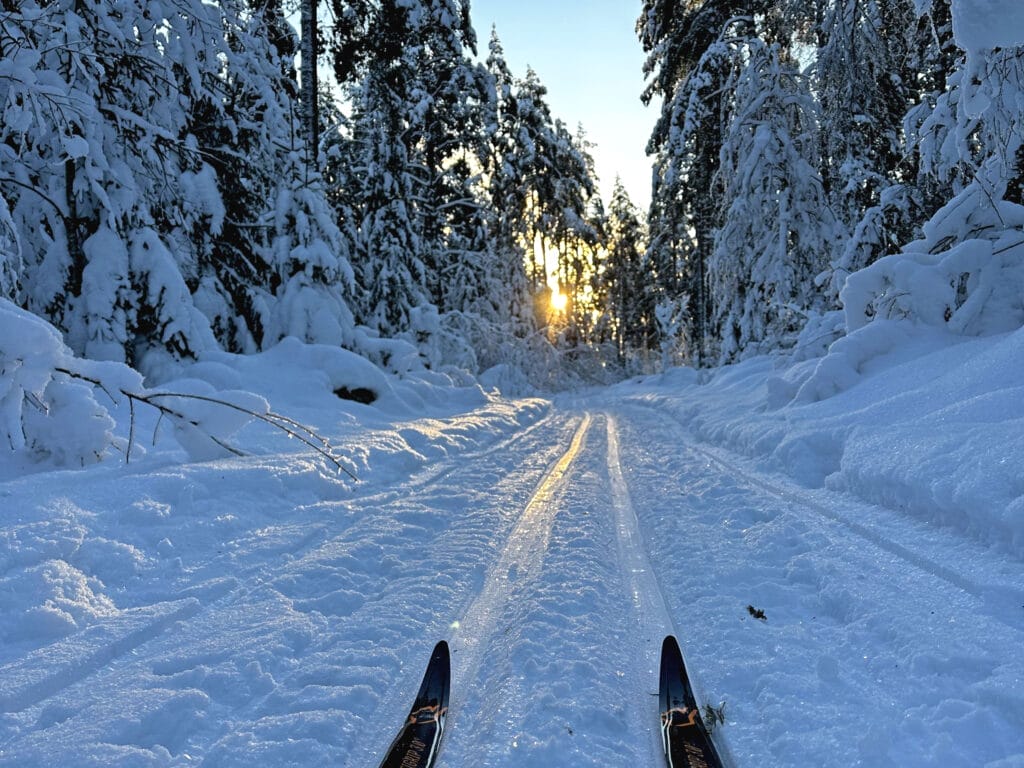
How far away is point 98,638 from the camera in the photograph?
2646 millimetres

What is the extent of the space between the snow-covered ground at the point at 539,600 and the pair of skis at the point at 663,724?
0.23 ft

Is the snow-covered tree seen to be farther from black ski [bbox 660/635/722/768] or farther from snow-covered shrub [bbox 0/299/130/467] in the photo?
snow-covered shrub [bbox 0/299/130/467]

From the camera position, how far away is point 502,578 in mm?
3494

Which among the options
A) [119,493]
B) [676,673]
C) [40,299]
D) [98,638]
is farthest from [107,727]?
[40,299]

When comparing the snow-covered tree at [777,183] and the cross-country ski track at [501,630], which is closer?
the cross-country ski track at [501,630]

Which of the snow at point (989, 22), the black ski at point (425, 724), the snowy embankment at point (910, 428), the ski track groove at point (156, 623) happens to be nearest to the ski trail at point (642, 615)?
the black ski at point (425, 724)

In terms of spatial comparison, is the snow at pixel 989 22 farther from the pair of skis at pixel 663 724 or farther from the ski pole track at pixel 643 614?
the pair of skis at pixel 663 724

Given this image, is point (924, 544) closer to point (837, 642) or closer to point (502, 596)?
point (837, 642)

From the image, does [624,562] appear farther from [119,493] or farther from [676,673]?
[119,493]

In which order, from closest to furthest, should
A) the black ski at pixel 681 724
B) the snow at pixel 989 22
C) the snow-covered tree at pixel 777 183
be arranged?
the black ski at pixel 681 724 < the snow at pixel 989 22 < the snow-covered tree at pixel 777 183

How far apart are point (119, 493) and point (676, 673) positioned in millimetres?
4020

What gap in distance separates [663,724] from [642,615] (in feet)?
3.07

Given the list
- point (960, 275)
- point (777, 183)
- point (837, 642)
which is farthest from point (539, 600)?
point (777, 183)

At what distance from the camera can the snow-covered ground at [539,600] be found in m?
2.04
